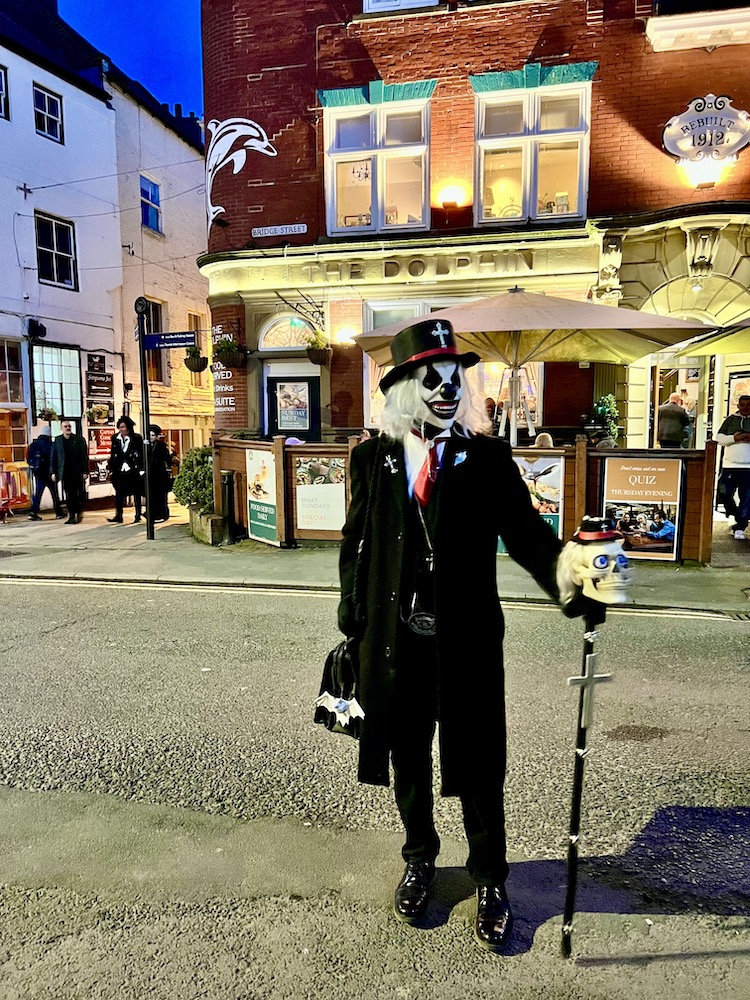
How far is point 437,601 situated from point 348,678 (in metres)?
0.55

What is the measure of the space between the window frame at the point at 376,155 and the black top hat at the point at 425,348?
10803 mm

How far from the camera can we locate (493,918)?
2.50 m

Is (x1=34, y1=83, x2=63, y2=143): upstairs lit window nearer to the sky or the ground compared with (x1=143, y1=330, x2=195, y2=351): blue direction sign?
nearer to the sky

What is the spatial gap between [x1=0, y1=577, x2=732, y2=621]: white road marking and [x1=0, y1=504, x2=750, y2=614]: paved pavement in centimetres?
10

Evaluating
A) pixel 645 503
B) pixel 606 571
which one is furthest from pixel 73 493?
pixel 606 571

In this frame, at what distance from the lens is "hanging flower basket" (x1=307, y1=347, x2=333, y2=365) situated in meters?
12.6

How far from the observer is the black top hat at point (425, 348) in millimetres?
2602

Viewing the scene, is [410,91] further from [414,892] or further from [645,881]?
[414,892]

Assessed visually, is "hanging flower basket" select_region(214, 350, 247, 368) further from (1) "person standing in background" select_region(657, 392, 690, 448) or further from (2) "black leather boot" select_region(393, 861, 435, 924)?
(2) "black leather boot" select_region(393, 861, 435, 924)

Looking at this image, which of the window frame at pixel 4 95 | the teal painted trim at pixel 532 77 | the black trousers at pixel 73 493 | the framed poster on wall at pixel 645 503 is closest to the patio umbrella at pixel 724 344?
the framed poster on wall at pixel 645 503

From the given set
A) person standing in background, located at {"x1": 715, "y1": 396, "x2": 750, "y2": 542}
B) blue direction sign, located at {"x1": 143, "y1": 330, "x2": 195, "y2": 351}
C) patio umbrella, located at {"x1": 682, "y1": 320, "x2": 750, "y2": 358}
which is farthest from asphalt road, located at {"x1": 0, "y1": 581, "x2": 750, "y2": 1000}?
blue direction sign, located at {"x1": 143, "y1": 330, "x2": 195, "y2": 351}

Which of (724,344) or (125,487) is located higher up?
(724,344)

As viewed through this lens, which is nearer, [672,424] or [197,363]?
[672,424]

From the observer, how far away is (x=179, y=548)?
10125mm
